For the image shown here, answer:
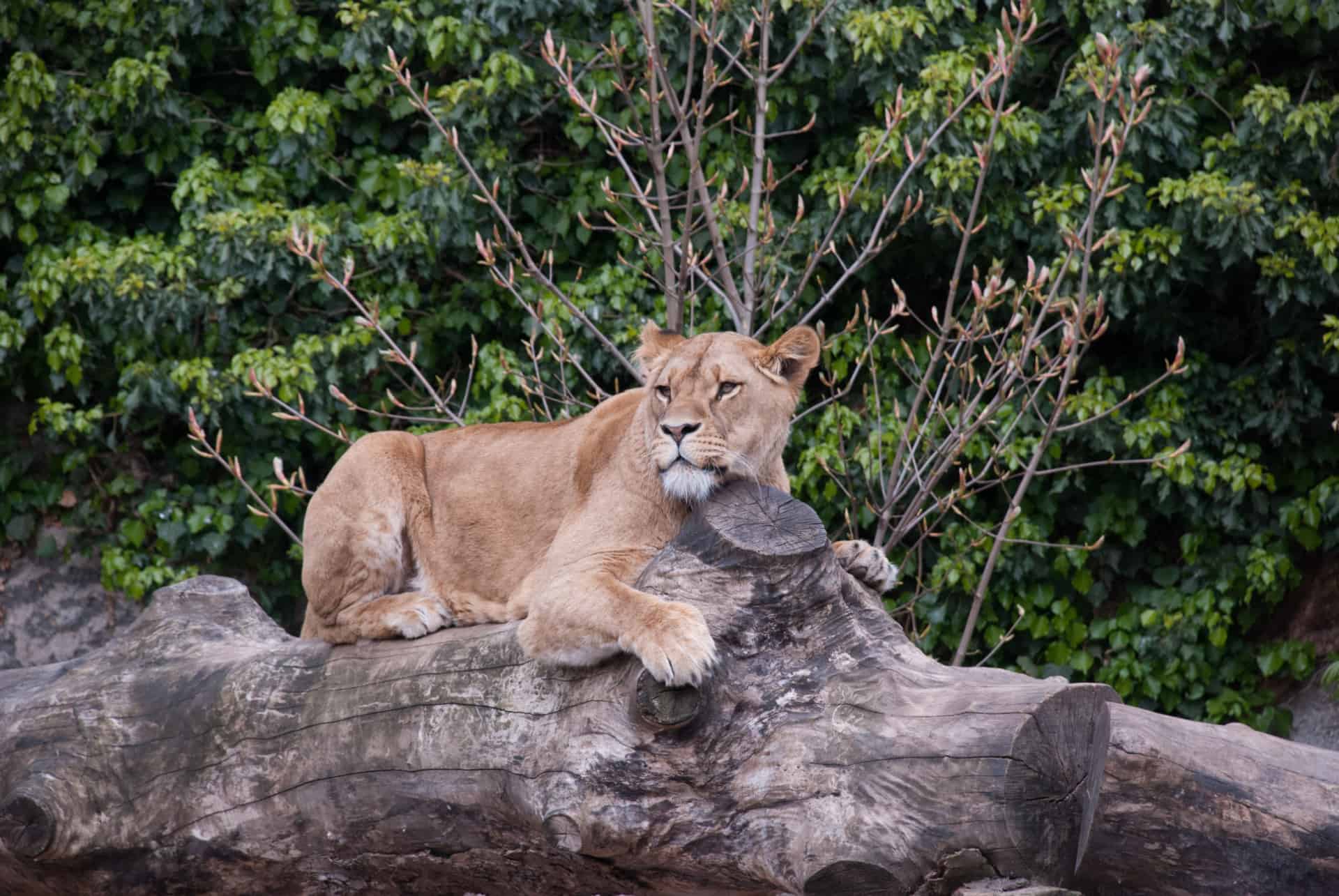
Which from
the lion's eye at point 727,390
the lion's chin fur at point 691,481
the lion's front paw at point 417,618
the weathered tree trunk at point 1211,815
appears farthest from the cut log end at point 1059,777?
the lion's front paw at point 417,618

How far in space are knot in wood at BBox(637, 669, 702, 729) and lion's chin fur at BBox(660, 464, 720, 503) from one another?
0.79m

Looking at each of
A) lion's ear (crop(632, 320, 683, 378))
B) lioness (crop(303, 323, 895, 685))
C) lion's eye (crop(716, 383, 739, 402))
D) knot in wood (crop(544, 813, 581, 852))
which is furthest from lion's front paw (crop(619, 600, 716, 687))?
lion's ear (crop(632, 320, 683, 378))

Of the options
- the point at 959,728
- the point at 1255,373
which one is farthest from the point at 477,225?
the point at 959,728

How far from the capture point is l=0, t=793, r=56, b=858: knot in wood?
15.1 feet

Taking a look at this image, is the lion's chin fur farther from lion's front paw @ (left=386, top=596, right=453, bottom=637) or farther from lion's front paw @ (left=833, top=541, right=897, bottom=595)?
lion's front paw @ (left=386, top=596, right=453, bottom=637)

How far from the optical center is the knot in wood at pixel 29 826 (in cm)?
460

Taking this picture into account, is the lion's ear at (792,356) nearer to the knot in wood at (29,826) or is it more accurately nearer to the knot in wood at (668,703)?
the knot in wood at (668,703)

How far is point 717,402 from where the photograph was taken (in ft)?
14.5

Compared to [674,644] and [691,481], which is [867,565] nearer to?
[691,481]

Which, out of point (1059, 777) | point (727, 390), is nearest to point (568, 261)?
point (727, 390)

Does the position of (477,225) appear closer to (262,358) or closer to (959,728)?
(262,358)

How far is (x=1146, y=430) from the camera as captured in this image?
8.74 meters

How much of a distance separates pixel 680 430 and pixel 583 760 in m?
1.03

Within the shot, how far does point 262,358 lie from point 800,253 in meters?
3.36
